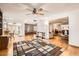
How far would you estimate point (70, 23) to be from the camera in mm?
2795

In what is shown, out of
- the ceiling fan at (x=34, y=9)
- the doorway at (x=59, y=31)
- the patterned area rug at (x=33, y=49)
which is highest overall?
the ceiling fan at (x=34, y=9)

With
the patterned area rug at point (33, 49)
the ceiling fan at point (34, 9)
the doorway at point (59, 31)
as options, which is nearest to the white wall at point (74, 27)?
the doorway at point (59, 31)

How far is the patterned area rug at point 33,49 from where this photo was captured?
2.84 meters

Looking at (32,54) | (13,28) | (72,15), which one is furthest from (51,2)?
(32,54)

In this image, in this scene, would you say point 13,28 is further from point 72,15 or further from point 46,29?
point 72,15

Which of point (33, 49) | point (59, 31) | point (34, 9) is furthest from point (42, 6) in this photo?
point (33, 49)

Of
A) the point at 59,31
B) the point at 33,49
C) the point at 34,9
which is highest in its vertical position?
the point at 34,9

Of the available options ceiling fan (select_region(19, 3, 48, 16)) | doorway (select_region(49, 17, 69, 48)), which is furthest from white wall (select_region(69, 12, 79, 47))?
ceiling fan (select_region(19, 3, 48, 16))

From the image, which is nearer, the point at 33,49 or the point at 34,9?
the point at 34,9

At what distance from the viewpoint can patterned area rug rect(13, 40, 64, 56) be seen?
284cm

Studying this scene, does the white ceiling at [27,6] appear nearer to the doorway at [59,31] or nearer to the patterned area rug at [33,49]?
the doorway at [59,31]

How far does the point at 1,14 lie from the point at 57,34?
146 cm

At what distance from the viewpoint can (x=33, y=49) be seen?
288cm

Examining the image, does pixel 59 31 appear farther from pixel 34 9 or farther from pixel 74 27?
pixel 34 9
